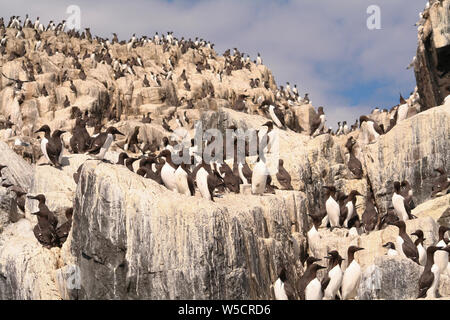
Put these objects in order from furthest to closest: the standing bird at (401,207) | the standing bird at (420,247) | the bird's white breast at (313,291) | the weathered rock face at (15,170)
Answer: the weathered rock face at (15,170), the standing bird at (401,207), the standing bird at (420,247), the bird's white breast at (313,291)

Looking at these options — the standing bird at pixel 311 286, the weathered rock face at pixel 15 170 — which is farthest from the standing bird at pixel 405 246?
the weathered rock face at pixel 15 170

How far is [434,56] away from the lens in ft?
78.5

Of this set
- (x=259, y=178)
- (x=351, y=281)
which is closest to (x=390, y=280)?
(x=351, y=281)

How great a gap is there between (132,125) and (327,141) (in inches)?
506

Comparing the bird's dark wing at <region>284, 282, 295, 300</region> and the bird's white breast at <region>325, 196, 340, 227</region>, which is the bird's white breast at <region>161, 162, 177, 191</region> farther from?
the bird's white breast at <region>325, 196, 340, 227</region>

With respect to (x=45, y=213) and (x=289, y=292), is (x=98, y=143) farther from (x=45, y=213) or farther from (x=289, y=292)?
(x=289, y=292)

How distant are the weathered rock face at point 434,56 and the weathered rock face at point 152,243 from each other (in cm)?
1226

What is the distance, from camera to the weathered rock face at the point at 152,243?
41.2 ft

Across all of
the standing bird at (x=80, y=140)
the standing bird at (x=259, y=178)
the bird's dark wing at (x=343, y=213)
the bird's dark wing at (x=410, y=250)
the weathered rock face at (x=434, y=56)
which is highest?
the weathered rock face at (x=434, y=56)

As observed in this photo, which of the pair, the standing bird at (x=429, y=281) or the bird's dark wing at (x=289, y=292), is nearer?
the standing bird at (x=429, y=281)

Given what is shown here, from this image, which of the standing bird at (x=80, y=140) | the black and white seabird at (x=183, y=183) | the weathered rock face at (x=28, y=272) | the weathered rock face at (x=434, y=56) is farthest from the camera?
the weathered rock face at (x=434, y=56)

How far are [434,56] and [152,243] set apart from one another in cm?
1446

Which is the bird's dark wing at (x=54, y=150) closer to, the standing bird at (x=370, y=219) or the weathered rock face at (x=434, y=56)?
the standing bird at (x=370, y=219)
